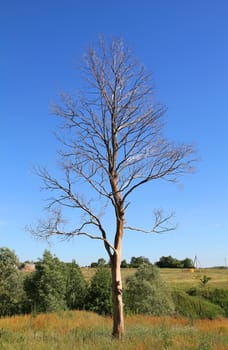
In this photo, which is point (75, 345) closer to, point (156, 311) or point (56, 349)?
point (56, 349)

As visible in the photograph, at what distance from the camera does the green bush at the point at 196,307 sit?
32594 mm

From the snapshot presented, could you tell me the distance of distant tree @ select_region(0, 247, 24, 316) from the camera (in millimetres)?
26250

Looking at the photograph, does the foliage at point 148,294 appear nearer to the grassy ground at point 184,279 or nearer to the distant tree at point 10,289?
the grassy ground at point 184,279

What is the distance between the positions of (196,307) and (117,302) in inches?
944

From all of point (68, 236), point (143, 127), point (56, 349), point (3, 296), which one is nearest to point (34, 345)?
point (56, 349)

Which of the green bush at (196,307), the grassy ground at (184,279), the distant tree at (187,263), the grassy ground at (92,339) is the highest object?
the distant tree at (187,263)

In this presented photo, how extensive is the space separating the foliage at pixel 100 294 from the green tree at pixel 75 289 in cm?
66

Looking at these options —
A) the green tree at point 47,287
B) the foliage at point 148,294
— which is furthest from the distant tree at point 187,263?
the green tree at point 47,287

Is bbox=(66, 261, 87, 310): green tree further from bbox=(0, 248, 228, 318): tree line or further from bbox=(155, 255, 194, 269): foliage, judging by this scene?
bbox=(155, 255, 194, 269): foliage

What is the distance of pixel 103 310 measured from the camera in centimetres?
2441

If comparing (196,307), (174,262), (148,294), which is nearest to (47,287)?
(148,294)

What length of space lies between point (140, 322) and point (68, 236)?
635cm

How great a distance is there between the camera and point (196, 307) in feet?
112

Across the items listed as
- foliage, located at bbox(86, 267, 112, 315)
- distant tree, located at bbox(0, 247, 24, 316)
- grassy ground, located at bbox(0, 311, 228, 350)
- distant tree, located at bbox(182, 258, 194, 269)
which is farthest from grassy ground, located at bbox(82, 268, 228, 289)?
distant tree, located at bbox(182, 258, 194, 269)
